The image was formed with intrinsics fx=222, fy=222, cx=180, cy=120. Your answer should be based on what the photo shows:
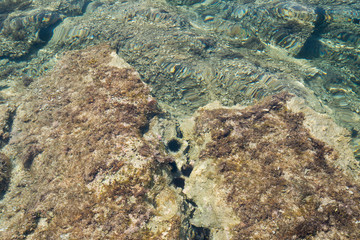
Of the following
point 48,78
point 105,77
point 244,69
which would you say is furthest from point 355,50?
point 48,78

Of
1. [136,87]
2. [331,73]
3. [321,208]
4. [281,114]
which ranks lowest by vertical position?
[331,73]

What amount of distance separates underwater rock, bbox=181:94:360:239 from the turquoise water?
6.31 feet

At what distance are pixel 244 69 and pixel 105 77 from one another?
355 cm

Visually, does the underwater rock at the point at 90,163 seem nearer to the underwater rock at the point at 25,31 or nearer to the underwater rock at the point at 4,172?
the underwater rock at the point at 4,172

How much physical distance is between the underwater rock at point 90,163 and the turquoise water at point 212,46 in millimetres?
1556

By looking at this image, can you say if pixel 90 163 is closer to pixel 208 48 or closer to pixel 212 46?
pixel 208 48

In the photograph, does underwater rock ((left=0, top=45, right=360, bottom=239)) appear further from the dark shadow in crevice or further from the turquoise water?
the dark shadow in crevice

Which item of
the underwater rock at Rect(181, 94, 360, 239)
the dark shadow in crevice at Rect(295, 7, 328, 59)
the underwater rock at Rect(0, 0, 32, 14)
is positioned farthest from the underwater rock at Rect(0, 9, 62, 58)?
the dark shadow in crevice at Rect(295, 7, 328, 59)

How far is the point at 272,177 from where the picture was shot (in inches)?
122

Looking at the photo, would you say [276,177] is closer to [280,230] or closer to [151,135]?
[280,230]

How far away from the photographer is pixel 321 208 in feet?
9.08

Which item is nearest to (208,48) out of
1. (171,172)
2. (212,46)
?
(212,46)

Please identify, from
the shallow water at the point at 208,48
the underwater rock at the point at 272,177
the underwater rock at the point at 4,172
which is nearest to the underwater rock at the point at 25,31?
the shallow water at the point at 208,48

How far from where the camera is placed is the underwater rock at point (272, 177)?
2.73 meters
